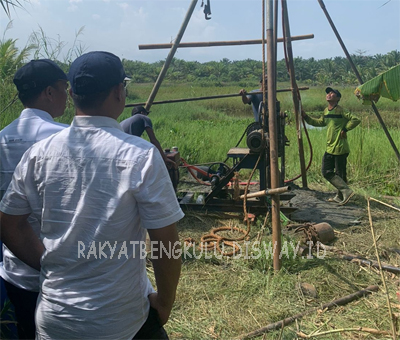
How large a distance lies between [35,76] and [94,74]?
0.79 metres

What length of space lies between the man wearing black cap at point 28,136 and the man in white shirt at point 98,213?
375 millimetres

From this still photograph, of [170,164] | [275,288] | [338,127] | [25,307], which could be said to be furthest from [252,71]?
[25,307]

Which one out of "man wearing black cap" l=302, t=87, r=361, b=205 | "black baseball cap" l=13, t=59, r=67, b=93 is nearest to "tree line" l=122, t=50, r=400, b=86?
"man wearing black cap" l=302, t=87, r=361, b=205

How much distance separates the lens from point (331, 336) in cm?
274

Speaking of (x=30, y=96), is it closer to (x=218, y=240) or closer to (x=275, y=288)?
(x=275, y=288)

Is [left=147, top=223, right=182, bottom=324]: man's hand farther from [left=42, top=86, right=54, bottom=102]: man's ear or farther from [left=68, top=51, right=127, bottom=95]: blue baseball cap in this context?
[left=42, top=86, right=54, bottom=102]: man's ear

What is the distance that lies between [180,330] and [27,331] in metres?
1.37

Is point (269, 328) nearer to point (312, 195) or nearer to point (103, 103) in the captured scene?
point (103, 103)

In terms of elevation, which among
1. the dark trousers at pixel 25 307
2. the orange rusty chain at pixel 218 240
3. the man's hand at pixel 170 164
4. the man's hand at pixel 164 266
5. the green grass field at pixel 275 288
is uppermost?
the man's hand at pixel 164 266

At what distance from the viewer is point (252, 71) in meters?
44.5

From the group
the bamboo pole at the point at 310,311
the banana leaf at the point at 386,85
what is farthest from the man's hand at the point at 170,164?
the bamboo pole at the point at 310,311

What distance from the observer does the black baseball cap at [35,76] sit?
1965mm

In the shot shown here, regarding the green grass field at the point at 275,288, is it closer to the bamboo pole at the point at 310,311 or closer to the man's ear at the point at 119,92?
the bamboo pole at the point at 310,311

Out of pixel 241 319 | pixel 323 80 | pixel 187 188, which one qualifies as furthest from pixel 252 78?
pixel 241 319
